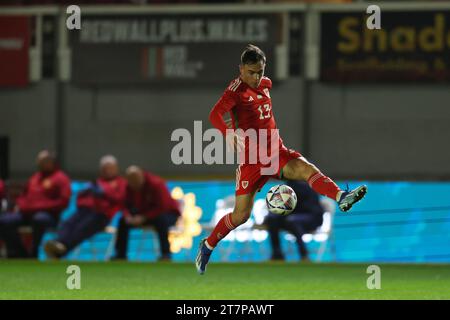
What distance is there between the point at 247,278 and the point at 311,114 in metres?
5.42

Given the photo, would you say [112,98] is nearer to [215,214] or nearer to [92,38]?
[92,38]

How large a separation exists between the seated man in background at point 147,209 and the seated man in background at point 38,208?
89cm

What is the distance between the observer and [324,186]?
28.7 ft

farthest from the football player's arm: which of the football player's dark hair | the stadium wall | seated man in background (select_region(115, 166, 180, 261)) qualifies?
the stadium wall

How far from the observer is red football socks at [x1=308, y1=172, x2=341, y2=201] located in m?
8.69

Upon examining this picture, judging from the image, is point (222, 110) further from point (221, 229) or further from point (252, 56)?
point (221, 229)

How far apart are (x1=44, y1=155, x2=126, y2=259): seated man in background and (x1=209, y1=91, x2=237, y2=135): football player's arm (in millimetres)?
5896

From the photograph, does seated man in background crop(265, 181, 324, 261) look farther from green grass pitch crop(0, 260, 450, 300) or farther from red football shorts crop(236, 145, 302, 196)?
red football shorts crop(236, 145, 302, 196)

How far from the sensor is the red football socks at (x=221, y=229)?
9.23 metres

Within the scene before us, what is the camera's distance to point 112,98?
1689 cm

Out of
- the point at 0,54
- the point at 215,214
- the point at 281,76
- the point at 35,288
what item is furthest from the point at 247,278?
the point at 0,54

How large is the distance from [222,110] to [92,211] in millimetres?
6114

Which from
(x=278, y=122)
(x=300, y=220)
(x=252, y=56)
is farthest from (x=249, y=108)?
(x=278, y=122)

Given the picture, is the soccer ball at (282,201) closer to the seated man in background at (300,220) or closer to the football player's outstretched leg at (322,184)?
the football player's outstretched leg at (322,184)
